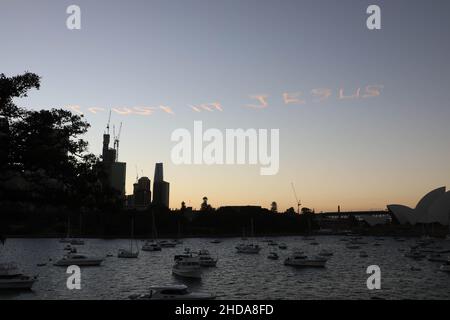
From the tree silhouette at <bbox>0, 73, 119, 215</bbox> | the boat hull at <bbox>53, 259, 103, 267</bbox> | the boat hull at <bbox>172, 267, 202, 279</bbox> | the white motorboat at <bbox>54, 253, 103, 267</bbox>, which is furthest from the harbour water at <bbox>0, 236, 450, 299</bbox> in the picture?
the tree silhouette at <bbox>0, 73, 119, 215</bbox>

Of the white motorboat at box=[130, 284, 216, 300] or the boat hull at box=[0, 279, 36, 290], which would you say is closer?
the white motorboat at box=[130, 284, 216, 300]

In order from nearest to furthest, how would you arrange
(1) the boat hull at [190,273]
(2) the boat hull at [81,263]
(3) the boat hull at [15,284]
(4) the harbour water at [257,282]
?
(4) the harbour water at [257,282]
(3) the boat hull at [15,284]
(1) the boat hull at [190,273]
(2) the boat hull at [81,263]

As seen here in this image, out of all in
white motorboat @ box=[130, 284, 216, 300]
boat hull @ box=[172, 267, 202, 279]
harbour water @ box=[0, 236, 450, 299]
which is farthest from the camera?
boat hull @ box=[172, 267, 202, 279]

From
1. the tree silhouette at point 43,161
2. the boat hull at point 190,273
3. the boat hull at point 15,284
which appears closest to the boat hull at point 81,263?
the boat hull at point 190,273

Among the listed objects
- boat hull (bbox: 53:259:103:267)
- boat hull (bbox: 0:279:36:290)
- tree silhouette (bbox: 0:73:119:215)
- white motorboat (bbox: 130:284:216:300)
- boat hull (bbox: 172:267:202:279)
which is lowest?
boat hull (bbox: 53:259:103:267)

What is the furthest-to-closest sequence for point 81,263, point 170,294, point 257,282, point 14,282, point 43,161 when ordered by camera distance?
point 81,263 → point 257,282 → point 14,282 → point 170,294 → point 43,161

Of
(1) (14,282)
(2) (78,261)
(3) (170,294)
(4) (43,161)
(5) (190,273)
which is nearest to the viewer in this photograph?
(4) (43,161)

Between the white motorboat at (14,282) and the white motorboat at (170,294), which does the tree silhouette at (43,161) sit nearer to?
the white motorboat at (170,294)

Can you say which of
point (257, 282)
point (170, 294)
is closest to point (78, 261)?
point (257, 282)

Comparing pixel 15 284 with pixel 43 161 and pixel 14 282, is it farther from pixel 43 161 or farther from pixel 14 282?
pixel 43 161

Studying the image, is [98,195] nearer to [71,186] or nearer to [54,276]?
[71,186]

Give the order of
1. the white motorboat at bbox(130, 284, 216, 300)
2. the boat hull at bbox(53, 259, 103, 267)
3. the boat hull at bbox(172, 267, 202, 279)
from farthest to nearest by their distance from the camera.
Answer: the boat hull at bbox(53, 259, 103, 267), the boat hull at bbox(172, 267, 202, 279), the white motorboat at bbox(130, 284, 216, 300)

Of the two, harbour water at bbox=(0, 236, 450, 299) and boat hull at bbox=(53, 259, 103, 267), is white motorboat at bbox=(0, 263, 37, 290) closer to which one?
harbour water at bbox=(0, 236, 450, 299)

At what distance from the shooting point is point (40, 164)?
15.7 meters
